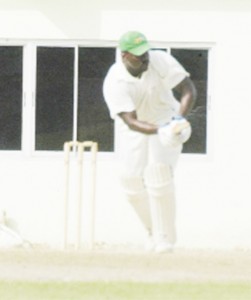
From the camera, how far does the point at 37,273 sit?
12180mm

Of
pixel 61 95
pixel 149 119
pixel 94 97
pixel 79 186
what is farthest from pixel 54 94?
pixel 149 119

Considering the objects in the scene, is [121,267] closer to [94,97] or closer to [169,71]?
[169,71]

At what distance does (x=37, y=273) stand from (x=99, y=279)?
0.63 meters

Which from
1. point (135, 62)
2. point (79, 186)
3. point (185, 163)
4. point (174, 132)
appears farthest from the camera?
point (185, 163)

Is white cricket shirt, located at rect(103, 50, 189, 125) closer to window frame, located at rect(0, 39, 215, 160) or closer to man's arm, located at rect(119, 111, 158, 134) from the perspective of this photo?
man's arm, located at rect(119, 111, 158, 134)

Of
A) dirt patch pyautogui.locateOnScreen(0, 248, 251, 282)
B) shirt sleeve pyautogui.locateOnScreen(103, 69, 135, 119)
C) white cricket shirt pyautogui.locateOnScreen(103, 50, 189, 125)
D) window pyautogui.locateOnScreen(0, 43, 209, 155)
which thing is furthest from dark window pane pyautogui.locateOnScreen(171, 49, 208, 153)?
shirt sleeve pyautogui.locateOnScreen(103, 69, 135, 119)

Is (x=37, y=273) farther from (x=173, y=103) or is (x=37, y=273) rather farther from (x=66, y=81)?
(x=66, y=81)

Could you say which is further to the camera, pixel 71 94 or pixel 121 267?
pixel 71 94

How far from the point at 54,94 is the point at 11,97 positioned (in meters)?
0.54

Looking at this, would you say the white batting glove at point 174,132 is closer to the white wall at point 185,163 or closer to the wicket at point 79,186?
the wicket at point 79,186

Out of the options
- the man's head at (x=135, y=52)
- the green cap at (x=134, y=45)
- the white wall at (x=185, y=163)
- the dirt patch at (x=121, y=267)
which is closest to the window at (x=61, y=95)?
the white wall at (x=185, y=163)

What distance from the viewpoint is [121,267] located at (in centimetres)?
1248

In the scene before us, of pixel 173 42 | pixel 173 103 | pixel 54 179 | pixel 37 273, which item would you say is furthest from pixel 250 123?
pixel 37 273

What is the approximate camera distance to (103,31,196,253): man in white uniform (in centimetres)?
1239
